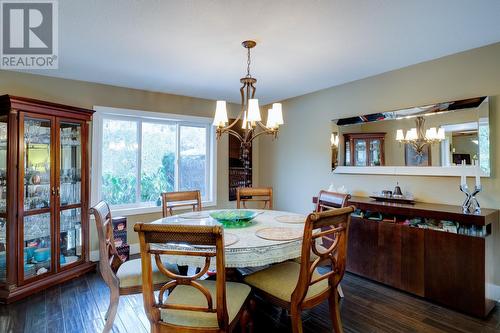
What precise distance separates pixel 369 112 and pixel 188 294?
2.98 m

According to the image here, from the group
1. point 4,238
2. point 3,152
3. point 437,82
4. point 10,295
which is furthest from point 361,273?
point 3,152

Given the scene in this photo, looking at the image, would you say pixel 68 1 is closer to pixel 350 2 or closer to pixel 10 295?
pixel 350 2

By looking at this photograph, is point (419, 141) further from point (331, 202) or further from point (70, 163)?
point (70, 163)

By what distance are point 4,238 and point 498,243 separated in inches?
184

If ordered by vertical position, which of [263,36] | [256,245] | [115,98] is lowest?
[256,245]

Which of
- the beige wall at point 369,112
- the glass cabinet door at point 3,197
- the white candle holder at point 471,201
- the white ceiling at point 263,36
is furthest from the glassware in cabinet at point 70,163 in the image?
the white candle holder at point 471,201

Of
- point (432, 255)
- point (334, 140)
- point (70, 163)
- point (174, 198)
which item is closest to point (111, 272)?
point (174, 198)

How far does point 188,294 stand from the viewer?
5.33ft

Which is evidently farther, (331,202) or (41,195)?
(41,195)

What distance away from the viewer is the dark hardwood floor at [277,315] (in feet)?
6.94

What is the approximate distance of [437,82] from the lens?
2.86 metres

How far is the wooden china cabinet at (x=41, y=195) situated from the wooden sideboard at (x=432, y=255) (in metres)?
3.20

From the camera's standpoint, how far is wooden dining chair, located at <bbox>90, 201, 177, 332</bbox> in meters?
1.75

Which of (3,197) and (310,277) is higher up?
(3,197)
